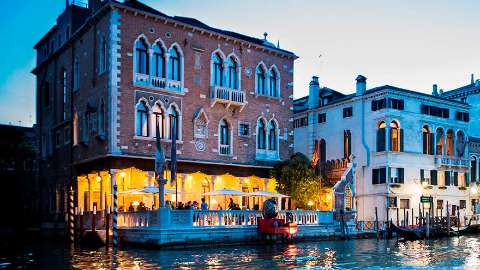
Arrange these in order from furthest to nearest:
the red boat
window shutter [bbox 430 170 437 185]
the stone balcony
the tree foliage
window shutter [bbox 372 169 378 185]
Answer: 1. window shutter [bbox 430 170 437 185]
2. window shutter [bbox 372 169 378 185]
3. the tree foliage
4. the stone balcony
5. the red boat

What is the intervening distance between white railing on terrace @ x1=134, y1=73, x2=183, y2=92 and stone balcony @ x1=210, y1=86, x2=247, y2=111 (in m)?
1.88

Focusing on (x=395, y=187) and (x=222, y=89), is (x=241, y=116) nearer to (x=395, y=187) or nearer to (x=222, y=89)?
(x=222, y=89)

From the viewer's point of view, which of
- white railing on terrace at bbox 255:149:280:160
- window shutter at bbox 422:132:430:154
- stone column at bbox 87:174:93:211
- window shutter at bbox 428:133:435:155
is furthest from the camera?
window shutter at bbox 428:133:435:155

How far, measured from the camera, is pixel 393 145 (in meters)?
36.9

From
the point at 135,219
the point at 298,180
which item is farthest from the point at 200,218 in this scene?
the point at 298,180

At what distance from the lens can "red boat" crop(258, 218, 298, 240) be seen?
26359mm

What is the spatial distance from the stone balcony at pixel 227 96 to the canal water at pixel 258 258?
8126mm

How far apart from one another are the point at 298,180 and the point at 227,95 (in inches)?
217

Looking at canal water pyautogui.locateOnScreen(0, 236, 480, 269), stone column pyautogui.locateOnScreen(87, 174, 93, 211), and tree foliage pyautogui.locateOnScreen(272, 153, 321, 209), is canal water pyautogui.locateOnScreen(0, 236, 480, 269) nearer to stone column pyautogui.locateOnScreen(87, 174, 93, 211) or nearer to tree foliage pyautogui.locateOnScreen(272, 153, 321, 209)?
stone column pyautogui.locateOnScreen(87, 174, 93, 211)

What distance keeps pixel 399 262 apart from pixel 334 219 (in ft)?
36.7

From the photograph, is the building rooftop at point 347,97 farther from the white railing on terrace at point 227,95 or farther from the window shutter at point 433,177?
the white railing on terrace at point 227,95

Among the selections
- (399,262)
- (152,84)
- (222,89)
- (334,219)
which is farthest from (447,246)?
(152,84)

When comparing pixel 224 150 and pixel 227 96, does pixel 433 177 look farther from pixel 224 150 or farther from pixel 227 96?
pixel 227 96

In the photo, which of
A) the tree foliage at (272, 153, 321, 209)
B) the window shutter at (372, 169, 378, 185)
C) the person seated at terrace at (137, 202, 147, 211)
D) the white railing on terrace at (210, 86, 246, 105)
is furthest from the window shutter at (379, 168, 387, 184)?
the person seated at terrace at (137, 202, 147, 211)
